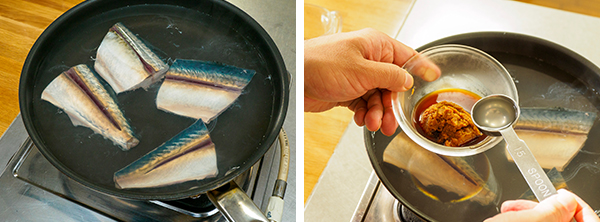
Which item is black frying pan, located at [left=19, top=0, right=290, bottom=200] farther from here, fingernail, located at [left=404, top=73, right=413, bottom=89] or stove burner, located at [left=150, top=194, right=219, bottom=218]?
fingernail, located at [left=404, top=73, right=413, bottom=89]

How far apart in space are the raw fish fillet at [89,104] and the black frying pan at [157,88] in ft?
0.04

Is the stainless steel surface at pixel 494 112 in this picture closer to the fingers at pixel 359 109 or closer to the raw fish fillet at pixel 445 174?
the raw fish fillet at pixel 445 174

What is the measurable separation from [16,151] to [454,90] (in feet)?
3.00

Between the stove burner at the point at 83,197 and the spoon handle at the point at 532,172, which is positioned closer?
the spoon handle at the point at 532,172

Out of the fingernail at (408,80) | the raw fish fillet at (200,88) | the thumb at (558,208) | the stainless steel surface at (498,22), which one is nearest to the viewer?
the thumb at (558,208)

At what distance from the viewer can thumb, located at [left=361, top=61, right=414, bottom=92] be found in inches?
26.2

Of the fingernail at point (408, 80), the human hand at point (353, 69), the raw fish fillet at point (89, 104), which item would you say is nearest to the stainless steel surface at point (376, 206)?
the human hand at point (353, 69)

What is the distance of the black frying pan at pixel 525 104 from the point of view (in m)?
0.67

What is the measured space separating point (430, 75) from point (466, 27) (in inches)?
18.7

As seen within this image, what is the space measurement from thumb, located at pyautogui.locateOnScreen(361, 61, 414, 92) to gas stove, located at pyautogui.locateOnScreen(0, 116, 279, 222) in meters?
0.29

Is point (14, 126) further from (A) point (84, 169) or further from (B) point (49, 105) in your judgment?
(A) point (84, 169)

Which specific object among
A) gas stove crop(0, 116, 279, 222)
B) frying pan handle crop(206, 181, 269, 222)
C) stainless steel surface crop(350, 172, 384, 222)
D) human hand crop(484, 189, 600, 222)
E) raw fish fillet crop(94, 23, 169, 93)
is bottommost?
gas stove crop(0, 116, 279, 222)

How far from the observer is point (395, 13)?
102 cm

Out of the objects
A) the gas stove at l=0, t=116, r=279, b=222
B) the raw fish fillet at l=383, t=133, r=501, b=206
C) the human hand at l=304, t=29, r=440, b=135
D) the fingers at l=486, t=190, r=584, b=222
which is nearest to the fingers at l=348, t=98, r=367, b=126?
the human hand at l=304, t=29, r=440, b=135
